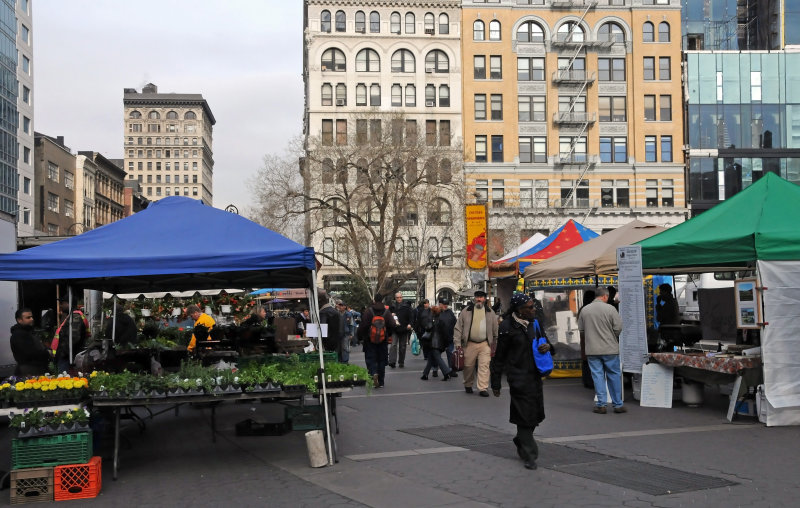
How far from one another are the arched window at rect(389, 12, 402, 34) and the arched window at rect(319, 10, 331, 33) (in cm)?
509

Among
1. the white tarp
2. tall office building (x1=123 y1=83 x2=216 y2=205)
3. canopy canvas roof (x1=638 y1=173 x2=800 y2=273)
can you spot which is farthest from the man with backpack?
tall office building (x1=123 y1=83 x2=216 y2=205)

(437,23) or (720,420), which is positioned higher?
(437,23)

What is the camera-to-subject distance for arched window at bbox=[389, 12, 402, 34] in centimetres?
6875

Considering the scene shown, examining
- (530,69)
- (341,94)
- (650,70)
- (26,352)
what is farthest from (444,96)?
(26,352)

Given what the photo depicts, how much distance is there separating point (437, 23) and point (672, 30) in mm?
19378

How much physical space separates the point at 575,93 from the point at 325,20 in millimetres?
21439

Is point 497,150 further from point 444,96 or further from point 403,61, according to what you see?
point 403,61

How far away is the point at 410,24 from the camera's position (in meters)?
68.9

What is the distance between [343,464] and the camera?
912cm

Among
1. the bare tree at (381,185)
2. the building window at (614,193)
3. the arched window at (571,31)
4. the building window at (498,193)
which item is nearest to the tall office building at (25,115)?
the bare tree at (381,185)

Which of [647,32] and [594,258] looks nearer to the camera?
[594,258]

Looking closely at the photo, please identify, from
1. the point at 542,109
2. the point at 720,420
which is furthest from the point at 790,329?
the point at 542,109

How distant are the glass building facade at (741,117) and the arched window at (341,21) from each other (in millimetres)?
27857

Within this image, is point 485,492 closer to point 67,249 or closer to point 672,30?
point 67,249
